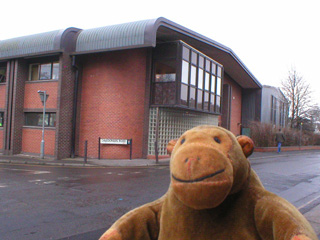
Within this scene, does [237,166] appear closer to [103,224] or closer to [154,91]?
[103,224]

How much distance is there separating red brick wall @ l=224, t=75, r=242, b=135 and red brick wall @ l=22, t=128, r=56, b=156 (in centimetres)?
1631

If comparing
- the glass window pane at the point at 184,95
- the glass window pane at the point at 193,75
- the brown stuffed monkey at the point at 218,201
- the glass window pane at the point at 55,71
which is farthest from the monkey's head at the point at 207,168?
the glass window pane at the point at 55,71

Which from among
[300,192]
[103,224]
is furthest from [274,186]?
[103,224]

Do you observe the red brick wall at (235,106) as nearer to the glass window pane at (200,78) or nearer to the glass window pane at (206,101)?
the glass window pane at (206,101)

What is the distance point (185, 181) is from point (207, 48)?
60.2 feet

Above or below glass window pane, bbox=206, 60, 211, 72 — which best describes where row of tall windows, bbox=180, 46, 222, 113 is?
below

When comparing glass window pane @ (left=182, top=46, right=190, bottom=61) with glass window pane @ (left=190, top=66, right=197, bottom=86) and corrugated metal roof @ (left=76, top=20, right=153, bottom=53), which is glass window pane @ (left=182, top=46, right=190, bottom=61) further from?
corrugated metal roof @ (left=76, top=20, right=153, bottom=53)

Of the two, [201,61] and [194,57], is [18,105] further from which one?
[201,61]

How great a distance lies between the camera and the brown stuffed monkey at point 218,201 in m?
1.50

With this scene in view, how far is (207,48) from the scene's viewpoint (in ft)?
62.1

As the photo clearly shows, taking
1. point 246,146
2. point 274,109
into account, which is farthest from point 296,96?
point 246,146

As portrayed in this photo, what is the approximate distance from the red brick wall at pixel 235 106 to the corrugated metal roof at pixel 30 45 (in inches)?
623

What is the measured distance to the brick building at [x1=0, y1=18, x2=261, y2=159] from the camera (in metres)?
15.4

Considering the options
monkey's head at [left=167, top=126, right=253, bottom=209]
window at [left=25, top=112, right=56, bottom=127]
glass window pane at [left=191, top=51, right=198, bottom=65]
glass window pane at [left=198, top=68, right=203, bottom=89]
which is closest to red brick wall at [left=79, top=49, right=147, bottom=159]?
window at [left=25, top=112, right=56, bottom=127]
